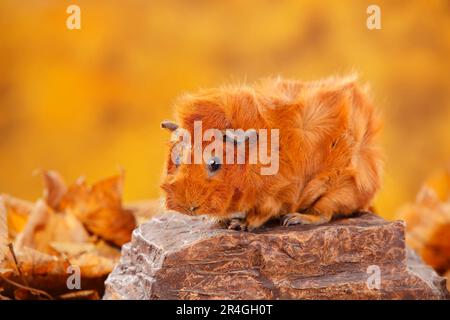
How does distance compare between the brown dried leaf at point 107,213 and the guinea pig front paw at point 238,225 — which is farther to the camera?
the brown dried leaf at point 107,213

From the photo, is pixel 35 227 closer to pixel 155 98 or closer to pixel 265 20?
pixel 155 98

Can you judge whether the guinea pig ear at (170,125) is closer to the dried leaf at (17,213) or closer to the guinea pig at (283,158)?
the guinea pig at (283,158)

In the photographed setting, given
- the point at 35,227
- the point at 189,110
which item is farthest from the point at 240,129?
the point at 35,227

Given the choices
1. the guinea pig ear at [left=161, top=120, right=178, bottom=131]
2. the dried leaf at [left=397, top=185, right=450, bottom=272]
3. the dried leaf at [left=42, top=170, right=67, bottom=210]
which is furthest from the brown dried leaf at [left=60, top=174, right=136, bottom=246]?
the dried leaf at [left=397, top=185, right=450, bottom=272]

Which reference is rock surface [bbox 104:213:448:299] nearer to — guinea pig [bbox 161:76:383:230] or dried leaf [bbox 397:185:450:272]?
guinea pig [bbox 161:76:383:230]

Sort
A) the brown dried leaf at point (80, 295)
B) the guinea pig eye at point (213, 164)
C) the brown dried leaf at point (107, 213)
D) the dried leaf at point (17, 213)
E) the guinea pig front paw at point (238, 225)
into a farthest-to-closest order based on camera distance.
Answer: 1. the dried leaf at point (17, 213)
2. the brown dried leaf at point (107, 213)
3. the brown dried leaf at point (80, 295)
4. the guinea pig front paw at point (238, 225)
5. the guinea pig eye at point (213, 164)

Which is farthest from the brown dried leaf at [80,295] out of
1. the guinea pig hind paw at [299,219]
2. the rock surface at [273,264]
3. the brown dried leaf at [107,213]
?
the guinea pig hind paw at [299,219]
